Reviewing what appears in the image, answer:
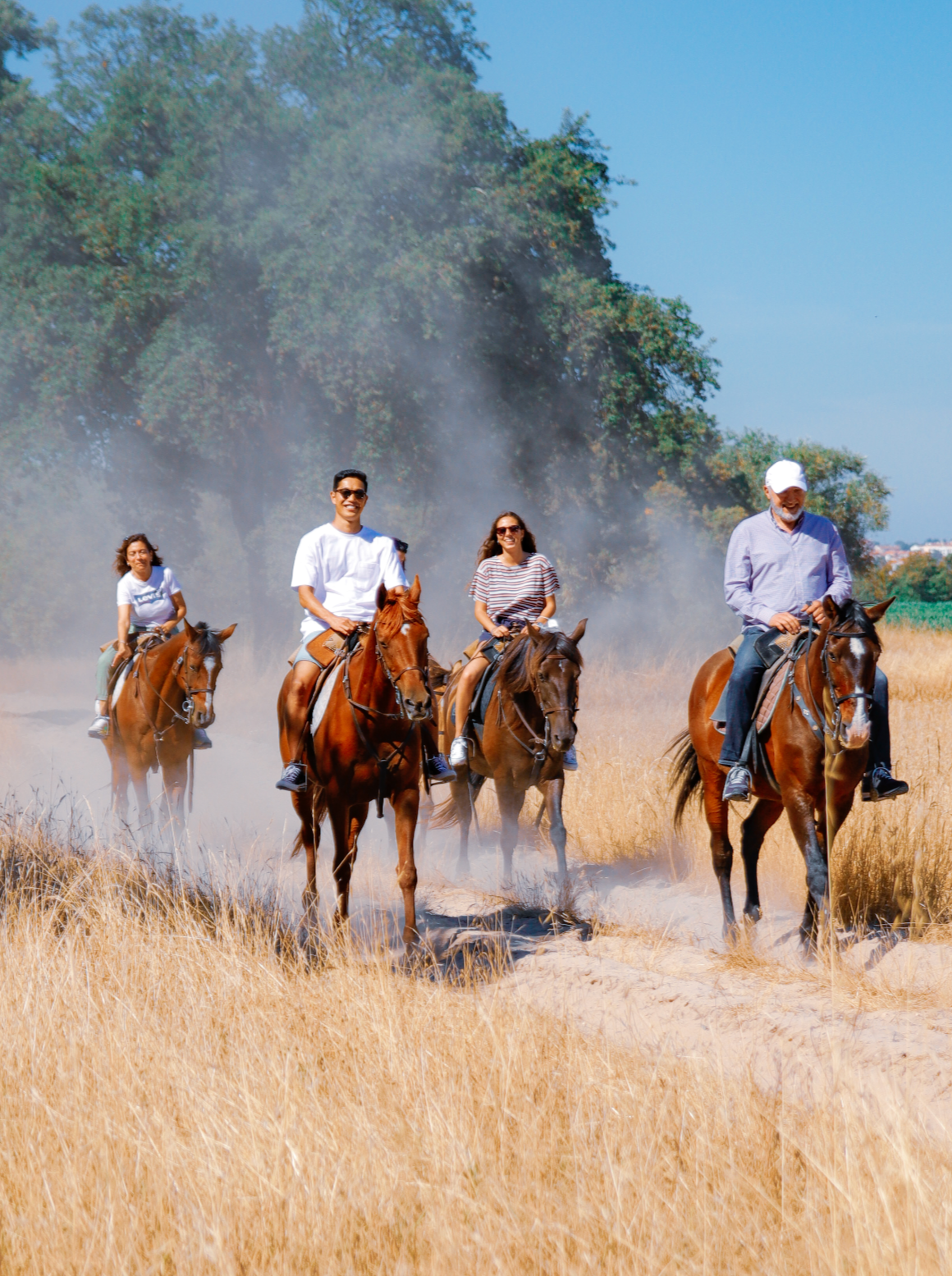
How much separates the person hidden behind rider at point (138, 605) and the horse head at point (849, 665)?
20.0 feet

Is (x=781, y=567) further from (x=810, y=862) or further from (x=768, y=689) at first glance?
(x=810, y=862)

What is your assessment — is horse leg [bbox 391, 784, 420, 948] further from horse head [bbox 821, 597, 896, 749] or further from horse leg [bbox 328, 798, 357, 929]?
horse head [bbox 821, 597, 896, 749]

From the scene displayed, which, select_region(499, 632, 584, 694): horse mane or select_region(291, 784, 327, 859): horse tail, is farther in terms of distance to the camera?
select_region(499, 632, 584, 694): horse mane

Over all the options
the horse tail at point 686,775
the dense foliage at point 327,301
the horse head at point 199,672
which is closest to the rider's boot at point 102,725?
the horse head at point 199,672

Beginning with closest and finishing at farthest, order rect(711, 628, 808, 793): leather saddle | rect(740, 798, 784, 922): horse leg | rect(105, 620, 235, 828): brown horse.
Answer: rect(711, 628, 808, 793): leather saddle
rect(740, 798, 784, 922): horse leg
rect(105, 620, 235, 828): brown horse

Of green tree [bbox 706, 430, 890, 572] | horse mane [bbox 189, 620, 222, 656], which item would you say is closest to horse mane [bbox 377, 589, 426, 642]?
horse mane [bbox 189, 620, 222, 656]

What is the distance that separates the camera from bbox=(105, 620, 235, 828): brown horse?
376 inches

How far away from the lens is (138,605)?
10695mm

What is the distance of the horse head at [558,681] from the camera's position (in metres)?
7.82

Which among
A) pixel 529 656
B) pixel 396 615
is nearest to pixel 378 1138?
pixel 396 615

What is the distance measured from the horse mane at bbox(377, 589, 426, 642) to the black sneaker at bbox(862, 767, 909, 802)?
2866 mm

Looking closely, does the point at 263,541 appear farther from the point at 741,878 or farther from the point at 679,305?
the point at 741,878

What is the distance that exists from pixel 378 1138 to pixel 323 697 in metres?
3.89

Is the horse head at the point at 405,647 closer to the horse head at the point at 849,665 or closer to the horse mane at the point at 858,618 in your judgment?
the horse head at the point at 849,665
